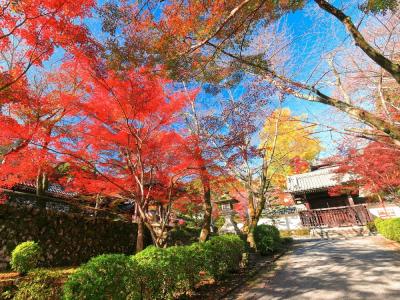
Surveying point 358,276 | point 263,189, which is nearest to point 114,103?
point 263,189

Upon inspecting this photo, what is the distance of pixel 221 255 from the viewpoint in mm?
8391

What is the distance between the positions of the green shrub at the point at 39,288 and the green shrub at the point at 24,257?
178cm

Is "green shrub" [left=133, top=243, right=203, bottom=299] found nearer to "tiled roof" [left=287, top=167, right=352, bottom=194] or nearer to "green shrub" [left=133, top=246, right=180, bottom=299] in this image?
"green shrub" [left=133, top=246, right=180, bottom=299]

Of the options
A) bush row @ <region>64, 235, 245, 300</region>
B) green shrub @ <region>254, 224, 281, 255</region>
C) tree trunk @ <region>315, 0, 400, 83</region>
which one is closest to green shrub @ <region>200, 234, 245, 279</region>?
bush row @ <region>64, 235, 245, 300</region>

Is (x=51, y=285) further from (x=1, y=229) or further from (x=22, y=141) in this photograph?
(x=22, y=141)

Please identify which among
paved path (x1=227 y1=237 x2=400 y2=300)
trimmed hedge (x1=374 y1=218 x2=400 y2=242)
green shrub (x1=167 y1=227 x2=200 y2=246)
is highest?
green shrub (x1=167 y1=227 x2=200 y2=246)

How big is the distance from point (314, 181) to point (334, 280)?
1992cm

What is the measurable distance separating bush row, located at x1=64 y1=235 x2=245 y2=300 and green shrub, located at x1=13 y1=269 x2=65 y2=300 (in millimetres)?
1719

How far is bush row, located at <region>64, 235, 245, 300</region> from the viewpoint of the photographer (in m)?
4.22

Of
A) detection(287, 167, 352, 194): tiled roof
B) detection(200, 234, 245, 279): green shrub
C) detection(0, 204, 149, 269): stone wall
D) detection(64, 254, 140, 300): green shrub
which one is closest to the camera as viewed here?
detection(64, 254, 140, 300): green shrub

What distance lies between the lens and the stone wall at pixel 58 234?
9523 millimetres

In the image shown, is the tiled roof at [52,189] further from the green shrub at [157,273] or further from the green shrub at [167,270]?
the green shrub at [157,273]

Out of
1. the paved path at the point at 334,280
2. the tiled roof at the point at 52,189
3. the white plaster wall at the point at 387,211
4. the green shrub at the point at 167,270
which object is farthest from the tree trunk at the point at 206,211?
the white plaster wall at the point at 387,211

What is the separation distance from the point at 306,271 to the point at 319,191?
1667 centimetres
